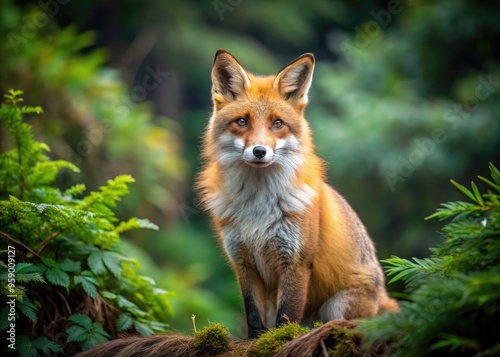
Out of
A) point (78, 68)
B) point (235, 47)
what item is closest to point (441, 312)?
point (78, 68)

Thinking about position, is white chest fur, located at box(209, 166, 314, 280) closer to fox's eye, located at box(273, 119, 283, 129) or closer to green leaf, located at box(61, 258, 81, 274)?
fox's eye, located at box(273, 119, 283, 129)

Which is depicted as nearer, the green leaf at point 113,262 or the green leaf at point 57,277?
the green leaf at point 57,277

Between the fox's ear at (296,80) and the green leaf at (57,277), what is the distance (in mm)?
2870

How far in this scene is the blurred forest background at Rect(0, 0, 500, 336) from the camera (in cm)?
1216

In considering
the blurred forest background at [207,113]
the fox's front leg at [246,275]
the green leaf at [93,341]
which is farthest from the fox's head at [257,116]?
the blurred forest background at [207,113]

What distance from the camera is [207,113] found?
15234mm

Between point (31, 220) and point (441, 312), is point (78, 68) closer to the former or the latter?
point (31, 220)

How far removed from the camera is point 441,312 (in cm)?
354

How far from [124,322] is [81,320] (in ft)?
1.39

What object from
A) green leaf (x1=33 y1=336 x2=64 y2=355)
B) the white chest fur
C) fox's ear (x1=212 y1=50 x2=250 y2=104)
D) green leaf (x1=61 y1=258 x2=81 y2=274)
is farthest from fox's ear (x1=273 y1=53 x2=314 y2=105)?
green leaf (x1=33 y1=336 x2=64 y2=355)

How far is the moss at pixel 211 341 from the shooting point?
5.11 metres

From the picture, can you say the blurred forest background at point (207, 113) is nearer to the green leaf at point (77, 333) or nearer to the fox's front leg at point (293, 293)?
the fox's front leg at point (293, 293)

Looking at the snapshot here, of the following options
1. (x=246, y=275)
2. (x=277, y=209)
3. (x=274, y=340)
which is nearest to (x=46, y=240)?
(x=246, y=275)

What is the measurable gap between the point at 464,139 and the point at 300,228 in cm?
1101
